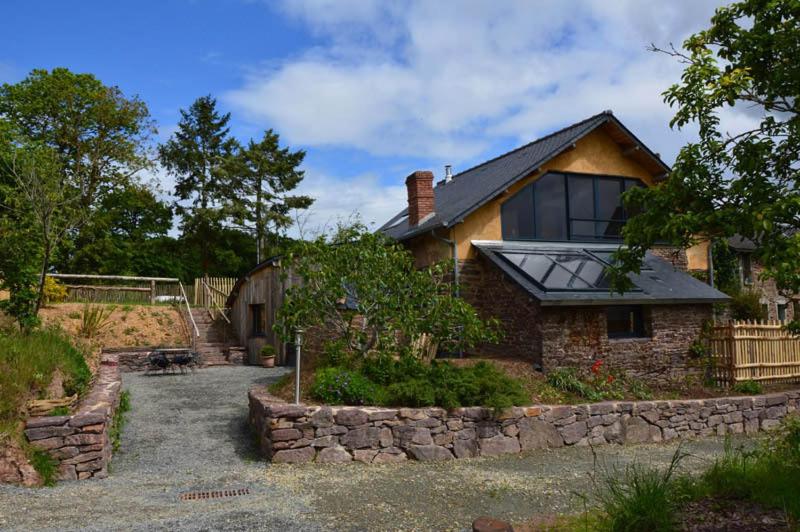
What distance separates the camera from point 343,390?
8.68 meters

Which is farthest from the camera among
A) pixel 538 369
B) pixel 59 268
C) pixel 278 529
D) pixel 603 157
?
pixel 59 268

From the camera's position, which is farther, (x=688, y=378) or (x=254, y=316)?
(x=254, y=316)

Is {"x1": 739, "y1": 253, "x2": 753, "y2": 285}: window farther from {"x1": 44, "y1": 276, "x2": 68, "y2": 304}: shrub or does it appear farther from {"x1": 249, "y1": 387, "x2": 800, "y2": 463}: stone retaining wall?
{"x1": 44, "y1": 276, "x2": 68, "y2": 304}: shrub

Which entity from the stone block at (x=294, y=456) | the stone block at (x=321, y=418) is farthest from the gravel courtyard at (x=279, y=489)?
the stone block at (x=321, y=418)

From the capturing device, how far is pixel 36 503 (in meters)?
5.99

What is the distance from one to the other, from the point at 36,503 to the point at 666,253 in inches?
591

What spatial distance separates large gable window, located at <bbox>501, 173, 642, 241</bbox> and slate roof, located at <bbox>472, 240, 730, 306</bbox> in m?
0.32

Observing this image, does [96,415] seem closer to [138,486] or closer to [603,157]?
[138,486]

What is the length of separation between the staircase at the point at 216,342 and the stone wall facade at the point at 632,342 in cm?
1041

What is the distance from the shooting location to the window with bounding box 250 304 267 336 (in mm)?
18622

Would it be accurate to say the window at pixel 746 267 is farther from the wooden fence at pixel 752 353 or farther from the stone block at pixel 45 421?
the stone block at pixel 45 421

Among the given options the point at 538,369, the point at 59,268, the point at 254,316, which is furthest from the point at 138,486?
the point at 59,268

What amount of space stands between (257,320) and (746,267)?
19.3 metres

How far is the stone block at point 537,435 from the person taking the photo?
8992mm
